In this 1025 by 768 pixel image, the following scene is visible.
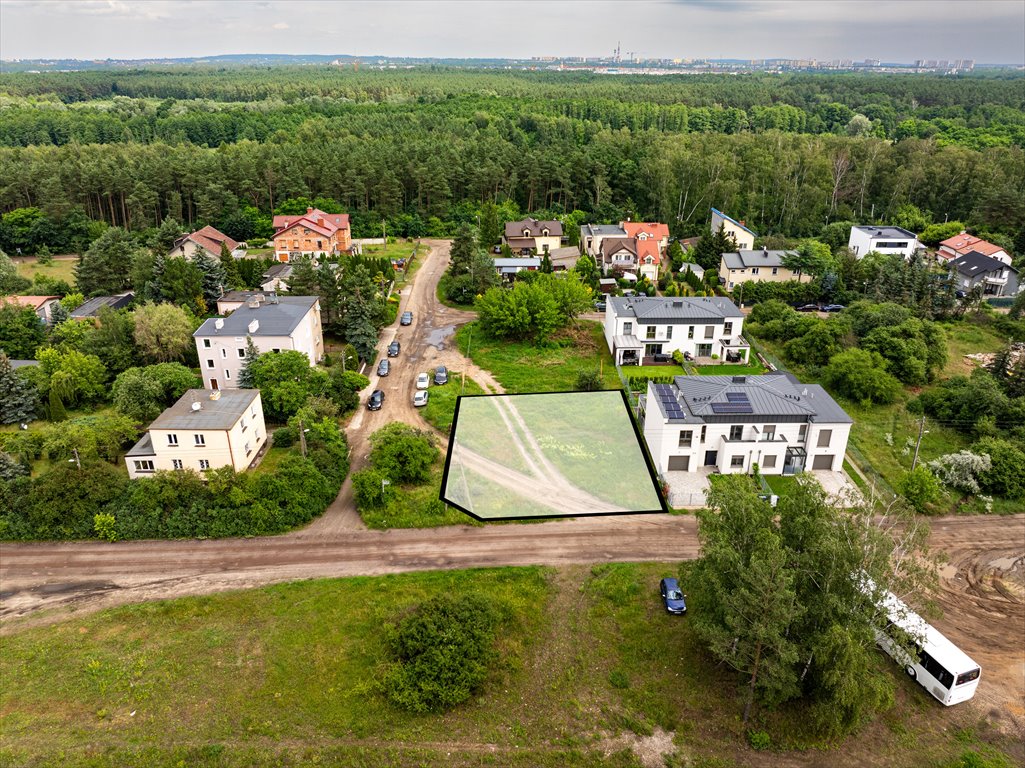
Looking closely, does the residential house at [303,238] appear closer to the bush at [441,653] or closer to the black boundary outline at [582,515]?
the black boundary outline at [582,515]

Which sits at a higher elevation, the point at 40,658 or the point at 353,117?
the point at 353,117

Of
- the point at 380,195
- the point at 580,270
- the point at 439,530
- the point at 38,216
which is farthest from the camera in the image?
the point at 380,195

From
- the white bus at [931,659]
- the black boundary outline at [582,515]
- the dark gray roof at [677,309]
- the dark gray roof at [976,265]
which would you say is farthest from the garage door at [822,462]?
the dark gray roof at [976,265]

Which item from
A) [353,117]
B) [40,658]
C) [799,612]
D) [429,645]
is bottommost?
[40,658]

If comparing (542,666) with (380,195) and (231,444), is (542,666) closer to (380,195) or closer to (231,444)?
(231,444)

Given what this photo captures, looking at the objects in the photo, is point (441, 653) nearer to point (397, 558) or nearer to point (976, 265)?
point (397, 558)

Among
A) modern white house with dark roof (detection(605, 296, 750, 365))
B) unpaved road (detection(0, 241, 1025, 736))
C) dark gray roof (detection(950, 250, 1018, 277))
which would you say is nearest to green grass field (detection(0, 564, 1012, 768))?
unpaved road (detection(0, 241, 1025, 736))

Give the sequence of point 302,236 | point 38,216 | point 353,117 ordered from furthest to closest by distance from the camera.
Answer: point 353,117 → point 38,216 → point 302,236

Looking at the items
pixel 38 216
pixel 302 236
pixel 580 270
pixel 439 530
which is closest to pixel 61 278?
pixel 38 216
